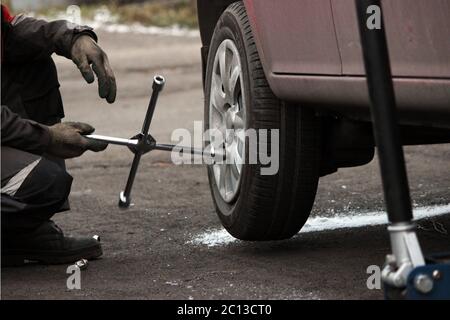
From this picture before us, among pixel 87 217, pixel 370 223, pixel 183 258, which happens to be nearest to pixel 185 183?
pixel 87 217

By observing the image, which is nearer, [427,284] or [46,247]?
[427,284]

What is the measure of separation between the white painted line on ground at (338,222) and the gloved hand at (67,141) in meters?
0.80

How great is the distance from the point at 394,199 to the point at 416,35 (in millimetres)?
600

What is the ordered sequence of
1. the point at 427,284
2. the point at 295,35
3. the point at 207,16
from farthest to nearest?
the point at 207,16 < the point at 295,35 < the point at 427,284

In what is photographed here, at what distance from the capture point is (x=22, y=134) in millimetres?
4039

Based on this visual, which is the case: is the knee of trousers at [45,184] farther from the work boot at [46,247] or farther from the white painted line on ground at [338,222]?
the white painted line on ground at [338,222]

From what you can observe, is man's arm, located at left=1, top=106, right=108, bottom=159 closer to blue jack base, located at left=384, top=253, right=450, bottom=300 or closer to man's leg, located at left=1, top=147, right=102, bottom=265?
man's leg, located at left=1, top=147, right=102, bottom=265

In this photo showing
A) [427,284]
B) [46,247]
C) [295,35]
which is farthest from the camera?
[46,247]

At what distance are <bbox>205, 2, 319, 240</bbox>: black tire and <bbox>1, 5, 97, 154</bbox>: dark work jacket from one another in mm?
643

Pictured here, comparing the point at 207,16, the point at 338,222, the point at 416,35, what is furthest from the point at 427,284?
the point at 207,16

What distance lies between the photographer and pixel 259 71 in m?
4.41

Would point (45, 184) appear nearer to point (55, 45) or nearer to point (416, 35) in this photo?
point (55, 45)

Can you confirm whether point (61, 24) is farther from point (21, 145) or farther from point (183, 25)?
point (183, 25)

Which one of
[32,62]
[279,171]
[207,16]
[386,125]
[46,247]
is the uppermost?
[207,16]
